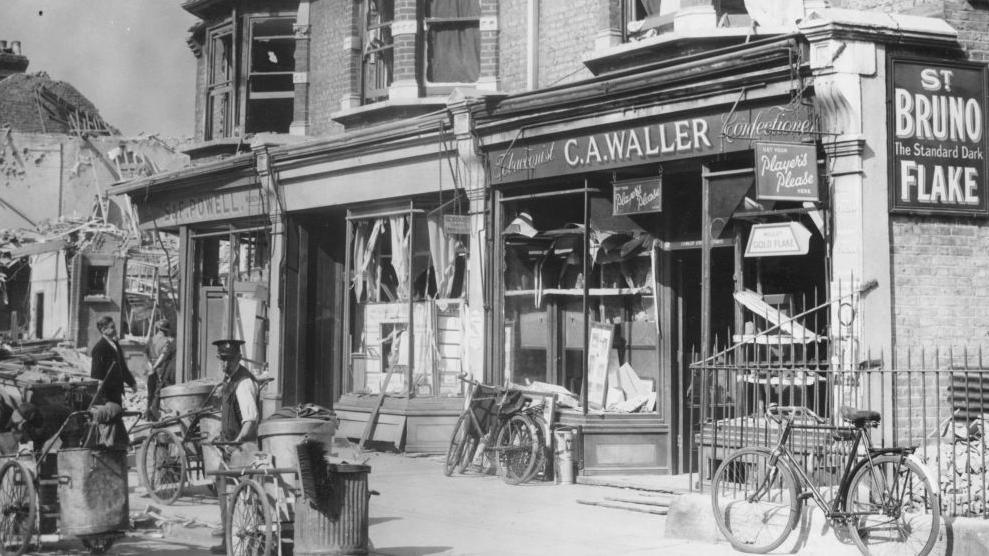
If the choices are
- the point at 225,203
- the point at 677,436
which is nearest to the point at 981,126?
the point at 677,436

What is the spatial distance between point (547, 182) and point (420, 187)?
2.63 metres

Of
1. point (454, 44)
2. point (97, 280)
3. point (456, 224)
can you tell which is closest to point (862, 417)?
point (456, 224)

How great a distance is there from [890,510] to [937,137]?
4.72 metres

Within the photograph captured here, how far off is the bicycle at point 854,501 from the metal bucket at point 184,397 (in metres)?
6.32

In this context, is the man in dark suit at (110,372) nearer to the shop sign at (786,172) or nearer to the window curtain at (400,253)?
the window curtain at (400,253)

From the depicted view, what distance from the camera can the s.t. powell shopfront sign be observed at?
12.0m

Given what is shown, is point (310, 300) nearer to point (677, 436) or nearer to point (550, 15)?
point (550, 15)

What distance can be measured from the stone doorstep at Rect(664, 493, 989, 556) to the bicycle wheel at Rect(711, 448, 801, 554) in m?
0.13

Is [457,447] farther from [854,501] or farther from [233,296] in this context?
[233,296]

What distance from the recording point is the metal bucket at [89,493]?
941cm

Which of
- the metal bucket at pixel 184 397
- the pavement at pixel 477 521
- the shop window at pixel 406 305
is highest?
the shop window at pixel 406 305

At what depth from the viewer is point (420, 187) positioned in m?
17.1

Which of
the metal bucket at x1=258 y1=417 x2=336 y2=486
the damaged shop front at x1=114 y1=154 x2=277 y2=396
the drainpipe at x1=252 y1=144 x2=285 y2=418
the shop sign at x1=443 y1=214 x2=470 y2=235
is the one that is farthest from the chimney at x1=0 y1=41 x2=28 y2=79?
the metal bucket at x1=258 y1=417 x2=336 y2=486

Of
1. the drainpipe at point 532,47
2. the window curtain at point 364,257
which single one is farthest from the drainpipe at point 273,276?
the drainpipe at point 532,47
